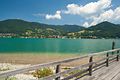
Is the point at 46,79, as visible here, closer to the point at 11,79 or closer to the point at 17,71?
the point at 17,71

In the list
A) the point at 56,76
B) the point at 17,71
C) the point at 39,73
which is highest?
the point at 17,71

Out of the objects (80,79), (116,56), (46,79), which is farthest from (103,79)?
(116,56)

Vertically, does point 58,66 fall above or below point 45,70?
above

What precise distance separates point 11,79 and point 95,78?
3338 millimetres

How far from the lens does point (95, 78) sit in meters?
8.76

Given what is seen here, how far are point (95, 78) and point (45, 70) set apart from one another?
625cm

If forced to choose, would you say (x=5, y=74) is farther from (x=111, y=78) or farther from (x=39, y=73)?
(x=39, y=73)

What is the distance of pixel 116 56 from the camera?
16.5 meters

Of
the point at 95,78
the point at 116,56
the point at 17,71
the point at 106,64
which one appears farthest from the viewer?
the point at 116,56

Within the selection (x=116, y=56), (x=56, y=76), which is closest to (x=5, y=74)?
(x=56, y=76)

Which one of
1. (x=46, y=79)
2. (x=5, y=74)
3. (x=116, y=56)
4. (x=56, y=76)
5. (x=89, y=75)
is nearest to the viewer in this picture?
(x=5, y=74)

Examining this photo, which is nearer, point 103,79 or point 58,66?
point 58,66

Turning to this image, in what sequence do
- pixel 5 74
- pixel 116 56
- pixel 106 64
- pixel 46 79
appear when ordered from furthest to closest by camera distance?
pixel 116 56 → pixel 106 64 → pixel 46 79 → pixel 5 74

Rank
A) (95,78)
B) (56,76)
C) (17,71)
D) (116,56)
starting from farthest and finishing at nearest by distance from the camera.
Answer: (116,56), (95,78), (56,76), (17,71)
